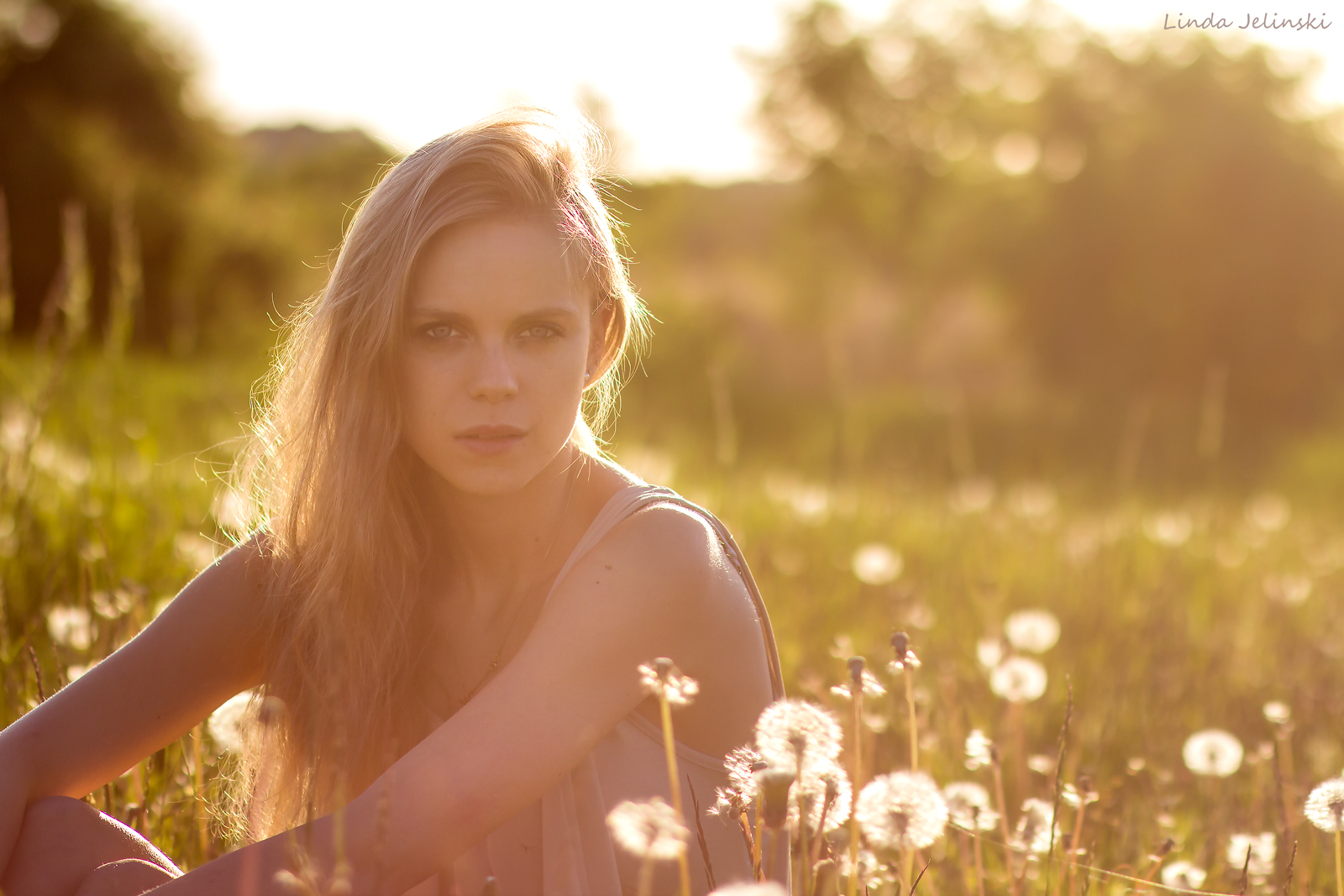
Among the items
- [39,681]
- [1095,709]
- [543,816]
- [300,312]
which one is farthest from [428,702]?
[1095,709]

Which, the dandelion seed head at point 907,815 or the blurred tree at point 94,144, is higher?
the blurred tree at point 94,144

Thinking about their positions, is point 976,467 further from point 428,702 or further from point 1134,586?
point 428,702

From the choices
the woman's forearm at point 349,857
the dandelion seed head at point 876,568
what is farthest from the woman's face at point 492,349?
the dandelion seed head at point 876,568

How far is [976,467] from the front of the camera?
19.4 metres

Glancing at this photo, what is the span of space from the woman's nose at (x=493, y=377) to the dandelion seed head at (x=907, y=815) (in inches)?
38.1

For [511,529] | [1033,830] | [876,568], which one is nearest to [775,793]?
[1033,830]

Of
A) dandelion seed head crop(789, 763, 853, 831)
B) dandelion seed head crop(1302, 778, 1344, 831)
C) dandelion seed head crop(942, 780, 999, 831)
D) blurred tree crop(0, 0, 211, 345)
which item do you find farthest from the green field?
blurred tree crop(0, 0, 211, 345)

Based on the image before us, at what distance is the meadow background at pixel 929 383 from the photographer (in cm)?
322

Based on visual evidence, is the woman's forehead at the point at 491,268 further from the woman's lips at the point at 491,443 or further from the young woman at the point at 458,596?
the woman's lips at the point at 491,443

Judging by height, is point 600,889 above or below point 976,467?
below

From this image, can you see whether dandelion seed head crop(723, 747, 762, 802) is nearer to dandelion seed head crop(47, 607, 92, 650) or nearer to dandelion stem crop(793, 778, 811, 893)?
dandelion stem crop(793, 778, 811, 893)

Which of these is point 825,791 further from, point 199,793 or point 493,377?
point 199,793

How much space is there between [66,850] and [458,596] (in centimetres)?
79

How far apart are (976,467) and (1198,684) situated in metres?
15.6
